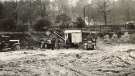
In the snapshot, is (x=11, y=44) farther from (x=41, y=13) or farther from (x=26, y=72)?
(x=41, y=13)

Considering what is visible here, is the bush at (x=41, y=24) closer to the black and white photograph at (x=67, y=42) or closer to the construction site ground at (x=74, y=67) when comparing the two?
the black and white photograph at (x=67, y=42)

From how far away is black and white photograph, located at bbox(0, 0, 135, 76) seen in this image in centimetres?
1528

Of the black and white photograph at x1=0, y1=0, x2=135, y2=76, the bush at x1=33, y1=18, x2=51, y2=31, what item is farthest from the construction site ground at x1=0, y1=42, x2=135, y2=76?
the bush at x1=33, y1=18, x2=51, y2=31

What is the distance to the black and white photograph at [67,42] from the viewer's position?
15281 mm

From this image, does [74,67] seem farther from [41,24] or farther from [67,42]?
[41,24]

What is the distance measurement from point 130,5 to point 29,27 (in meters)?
29.4

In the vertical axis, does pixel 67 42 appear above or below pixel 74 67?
above

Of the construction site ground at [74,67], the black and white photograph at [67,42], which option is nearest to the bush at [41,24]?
the black and white photograph at [67,42]

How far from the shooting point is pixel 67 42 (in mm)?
27531

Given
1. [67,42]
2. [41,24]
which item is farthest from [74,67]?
[41,24]

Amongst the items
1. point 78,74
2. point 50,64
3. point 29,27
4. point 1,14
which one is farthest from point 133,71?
point 1,14

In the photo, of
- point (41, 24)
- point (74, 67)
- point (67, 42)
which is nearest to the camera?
point (74, 67)

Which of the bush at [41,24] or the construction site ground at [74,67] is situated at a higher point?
the bush at [41,24]

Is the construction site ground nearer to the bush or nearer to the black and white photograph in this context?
the black and white photograph
